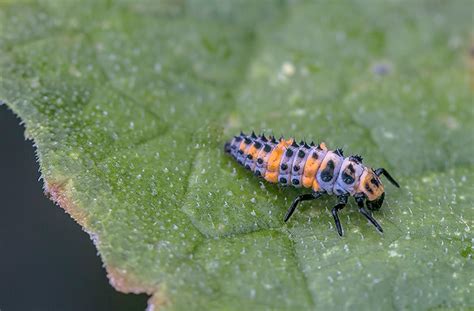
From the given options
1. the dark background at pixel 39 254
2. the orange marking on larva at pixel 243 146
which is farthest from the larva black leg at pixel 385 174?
the dark background at pixel 39 254

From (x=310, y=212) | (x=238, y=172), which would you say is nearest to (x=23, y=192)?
(x=238, y=172)

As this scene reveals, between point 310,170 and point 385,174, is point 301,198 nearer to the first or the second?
point 310,170

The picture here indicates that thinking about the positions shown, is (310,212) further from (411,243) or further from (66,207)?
(66,207)

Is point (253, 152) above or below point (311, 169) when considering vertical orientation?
below

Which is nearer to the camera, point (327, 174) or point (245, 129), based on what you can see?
point (327, 174)

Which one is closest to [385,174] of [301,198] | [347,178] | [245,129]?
[347,178]

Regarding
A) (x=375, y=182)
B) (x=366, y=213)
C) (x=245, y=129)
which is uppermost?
(x=375, y=182)

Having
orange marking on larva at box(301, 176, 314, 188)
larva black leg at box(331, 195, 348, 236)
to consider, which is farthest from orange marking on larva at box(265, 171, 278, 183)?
larva black leg at box(331, 195, 348, 236)
